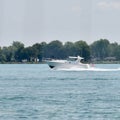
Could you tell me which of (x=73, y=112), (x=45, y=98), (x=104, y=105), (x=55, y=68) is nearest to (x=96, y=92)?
(x=45, y=98)

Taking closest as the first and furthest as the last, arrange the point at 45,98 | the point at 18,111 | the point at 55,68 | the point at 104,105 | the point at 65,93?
1. the point at 18,111
2. the point at 104,105
3. the point at 45,98
4. the point at 65,93
5. the point at 55,68

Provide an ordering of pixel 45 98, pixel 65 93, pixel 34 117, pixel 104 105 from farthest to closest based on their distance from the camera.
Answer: pixel 65 93, pixel 45 98, pixel 104 105, pixel 34 117

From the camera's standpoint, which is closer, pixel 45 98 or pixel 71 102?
pixel 71 102

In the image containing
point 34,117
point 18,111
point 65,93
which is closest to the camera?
point 34,117

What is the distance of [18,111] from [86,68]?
11880 centimetres

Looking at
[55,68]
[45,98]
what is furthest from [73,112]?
[55,68]

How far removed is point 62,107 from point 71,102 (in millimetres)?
5253

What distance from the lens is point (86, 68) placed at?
179 metres

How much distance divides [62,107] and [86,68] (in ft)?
380

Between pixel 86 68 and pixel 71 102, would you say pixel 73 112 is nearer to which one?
pixel 71 102

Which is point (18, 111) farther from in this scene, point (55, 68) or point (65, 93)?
point (55, 68)

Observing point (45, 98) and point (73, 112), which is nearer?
point (73, 112)

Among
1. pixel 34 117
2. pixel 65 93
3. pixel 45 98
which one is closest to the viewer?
pixel 34 117

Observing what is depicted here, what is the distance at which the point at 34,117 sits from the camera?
185 feet
